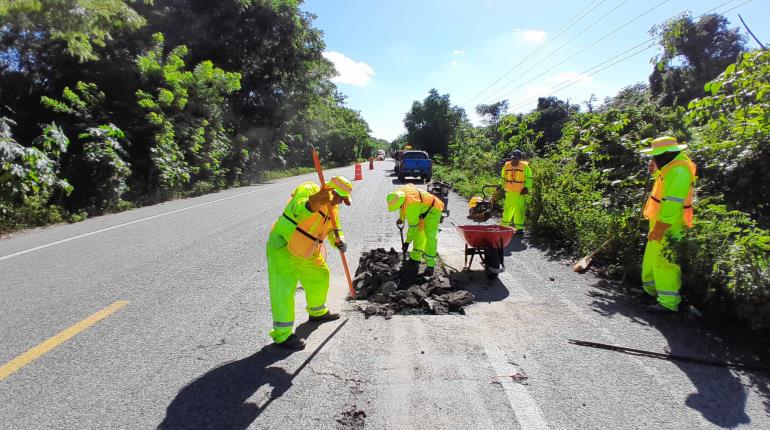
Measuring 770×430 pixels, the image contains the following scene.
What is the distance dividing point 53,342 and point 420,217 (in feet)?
13.5

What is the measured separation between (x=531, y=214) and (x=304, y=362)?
674 cm

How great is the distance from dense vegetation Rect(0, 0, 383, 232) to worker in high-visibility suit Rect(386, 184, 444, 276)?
9.51m

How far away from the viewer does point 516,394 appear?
2.79 metres

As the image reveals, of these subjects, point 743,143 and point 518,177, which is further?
point 518,177

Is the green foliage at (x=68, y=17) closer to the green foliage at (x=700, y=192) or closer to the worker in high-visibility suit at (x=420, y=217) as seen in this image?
the worker in high-visibility suit at (x=420, y=217)

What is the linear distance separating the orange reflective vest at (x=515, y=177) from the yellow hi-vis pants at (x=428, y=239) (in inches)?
128

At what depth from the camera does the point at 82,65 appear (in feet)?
45.4

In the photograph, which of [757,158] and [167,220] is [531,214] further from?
[167,220]

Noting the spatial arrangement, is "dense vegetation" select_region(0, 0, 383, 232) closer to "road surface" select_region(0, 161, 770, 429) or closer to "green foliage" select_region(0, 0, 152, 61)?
"green foliage" select_region(0, 0, 152, 61)

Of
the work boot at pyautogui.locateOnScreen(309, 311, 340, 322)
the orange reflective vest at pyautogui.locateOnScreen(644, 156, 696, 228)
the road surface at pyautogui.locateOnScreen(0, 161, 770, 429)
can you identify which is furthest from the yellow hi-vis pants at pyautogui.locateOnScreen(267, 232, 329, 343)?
the orange reflective vest at pyautogui.locateOnScreen(644, 156, 696, 228)

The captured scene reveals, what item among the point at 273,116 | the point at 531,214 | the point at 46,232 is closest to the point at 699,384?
the point at 531,214

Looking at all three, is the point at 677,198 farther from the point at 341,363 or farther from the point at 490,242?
the point at 341,363

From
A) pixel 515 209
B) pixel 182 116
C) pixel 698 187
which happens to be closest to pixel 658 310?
pixel 698 187

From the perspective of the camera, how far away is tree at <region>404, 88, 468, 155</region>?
38500 millimetres
